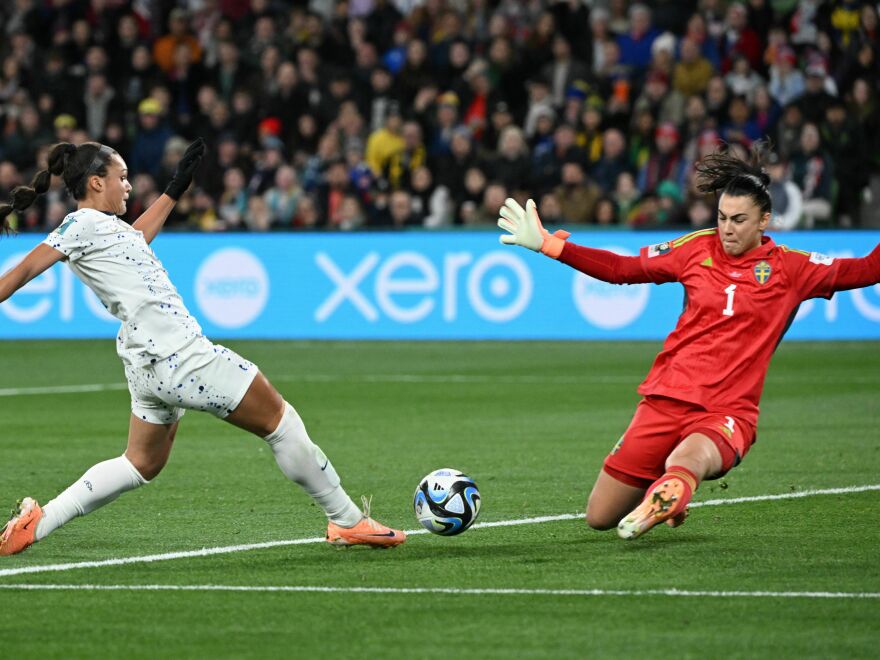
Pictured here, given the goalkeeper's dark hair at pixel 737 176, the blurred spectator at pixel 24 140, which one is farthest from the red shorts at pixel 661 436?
the blurred spectator at pixel 24 140

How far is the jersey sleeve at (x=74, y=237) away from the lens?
7.01 m

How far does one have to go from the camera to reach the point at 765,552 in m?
7.19

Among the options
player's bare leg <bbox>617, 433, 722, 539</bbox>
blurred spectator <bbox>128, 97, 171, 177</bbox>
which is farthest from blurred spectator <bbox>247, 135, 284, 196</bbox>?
player's bare leg <bbox>617, 433, 722, 539</bbox>

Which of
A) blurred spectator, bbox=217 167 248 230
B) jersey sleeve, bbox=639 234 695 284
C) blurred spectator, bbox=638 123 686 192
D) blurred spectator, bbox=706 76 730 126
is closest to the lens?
jersey sleeve, bbox=639 234 695 284

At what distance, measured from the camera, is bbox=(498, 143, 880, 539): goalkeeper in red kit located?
7.27 metres

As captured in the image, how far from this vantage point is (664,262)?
745 cm

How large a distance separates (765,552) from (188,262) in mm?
14709

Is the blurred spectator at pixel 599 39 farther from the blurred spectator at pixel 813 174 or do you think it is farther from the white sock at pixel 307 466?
the white sock at pixel 307 466

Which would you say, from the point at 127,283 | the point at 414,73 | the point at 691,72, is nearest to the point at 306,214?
the point at 414,73

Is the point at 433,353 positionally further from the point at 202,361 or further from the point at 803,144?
the point at 202,361

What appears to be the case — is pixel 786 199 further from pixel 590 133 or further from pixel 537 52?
pixel 537 52

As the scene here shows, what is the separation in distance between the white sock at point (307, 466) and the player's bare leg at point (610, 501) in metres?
1.07

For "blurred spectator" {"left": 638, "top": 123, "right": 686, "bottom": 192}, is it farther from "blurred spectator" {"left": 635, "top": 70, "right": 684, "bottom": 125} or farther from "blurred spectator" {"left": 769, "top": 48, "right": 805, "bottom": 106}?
"blurred spectator" {"left": 769, "top": 48, "right": 805, "bottom": 106}

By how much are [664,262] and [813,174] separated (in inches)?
535
